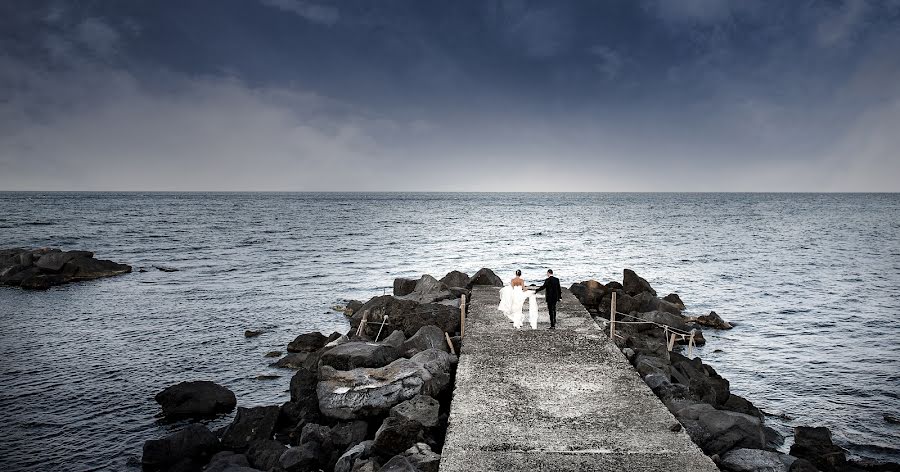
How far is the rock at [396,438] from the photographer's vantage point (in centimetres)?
1025

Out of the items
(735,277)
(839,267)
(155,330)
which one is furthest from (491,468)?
(839,267)

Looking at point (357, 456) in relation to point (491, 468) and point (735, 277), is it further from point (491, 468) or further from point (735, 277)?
point (735, 277)

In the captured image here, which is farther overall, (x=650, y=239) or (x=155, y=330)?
(x=650, y=239)

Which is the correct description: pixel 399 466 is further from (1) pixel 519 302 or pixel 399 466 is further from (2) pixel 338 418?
(1) pixel 519 302

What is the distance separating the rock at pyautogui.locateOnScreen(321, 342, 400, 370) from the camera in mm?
14656

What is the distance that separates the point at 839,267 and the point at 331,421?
46.8m

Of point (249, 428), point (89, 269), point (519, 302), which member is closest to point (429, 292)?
point (519, 302)

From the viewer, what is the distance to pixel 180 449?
11938 mm

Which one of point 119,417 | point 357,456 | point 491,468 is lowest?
point 119,417

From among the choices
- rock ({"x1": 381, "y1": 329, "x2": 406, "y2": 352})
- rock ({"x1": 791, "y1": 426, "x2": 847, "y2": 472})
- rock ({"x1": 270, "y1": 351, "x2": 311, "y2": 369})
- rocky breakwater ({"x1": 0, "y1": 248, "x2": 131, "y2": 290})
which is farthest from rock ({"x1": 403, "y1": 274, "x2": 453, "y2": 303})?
rocky breakwater ({"x1": 0, "y1": 248, "x2": 131, "y2": 290})

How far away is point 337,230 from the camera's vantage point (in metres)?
79.8

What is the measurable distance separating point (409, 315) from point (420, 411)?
307 inches

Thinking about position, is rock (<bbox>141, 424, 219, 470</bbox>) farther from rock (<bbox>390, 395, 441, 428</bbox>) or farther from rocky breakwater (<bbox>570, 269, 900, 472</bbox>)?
rocky breakwater (<bbox>570, 269, 900, 472</bbox>)

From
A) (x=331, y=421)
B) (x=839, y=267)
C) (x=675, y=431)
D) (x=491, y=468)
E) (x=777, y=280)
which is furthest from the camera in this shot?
(x=839, y=267)
